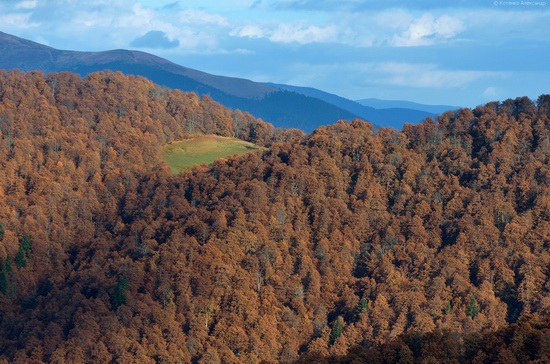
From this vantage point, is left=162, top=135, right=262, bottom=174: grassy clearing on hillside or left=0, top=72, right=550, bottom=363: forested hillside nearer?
left=0, top=72, right=550, bottom=363: forested hillside

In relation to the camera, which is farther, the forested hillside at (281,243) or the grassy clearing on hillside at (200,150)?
the grassy clearing on hillside at (200,150)

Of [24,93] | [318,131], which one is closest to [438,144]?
[318,131]

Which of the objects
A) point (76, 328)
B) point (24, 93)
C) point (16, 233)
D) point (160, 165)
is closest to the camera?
point (76, 328)

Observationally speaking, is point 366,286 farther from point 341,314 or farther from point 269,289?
point 269,289
